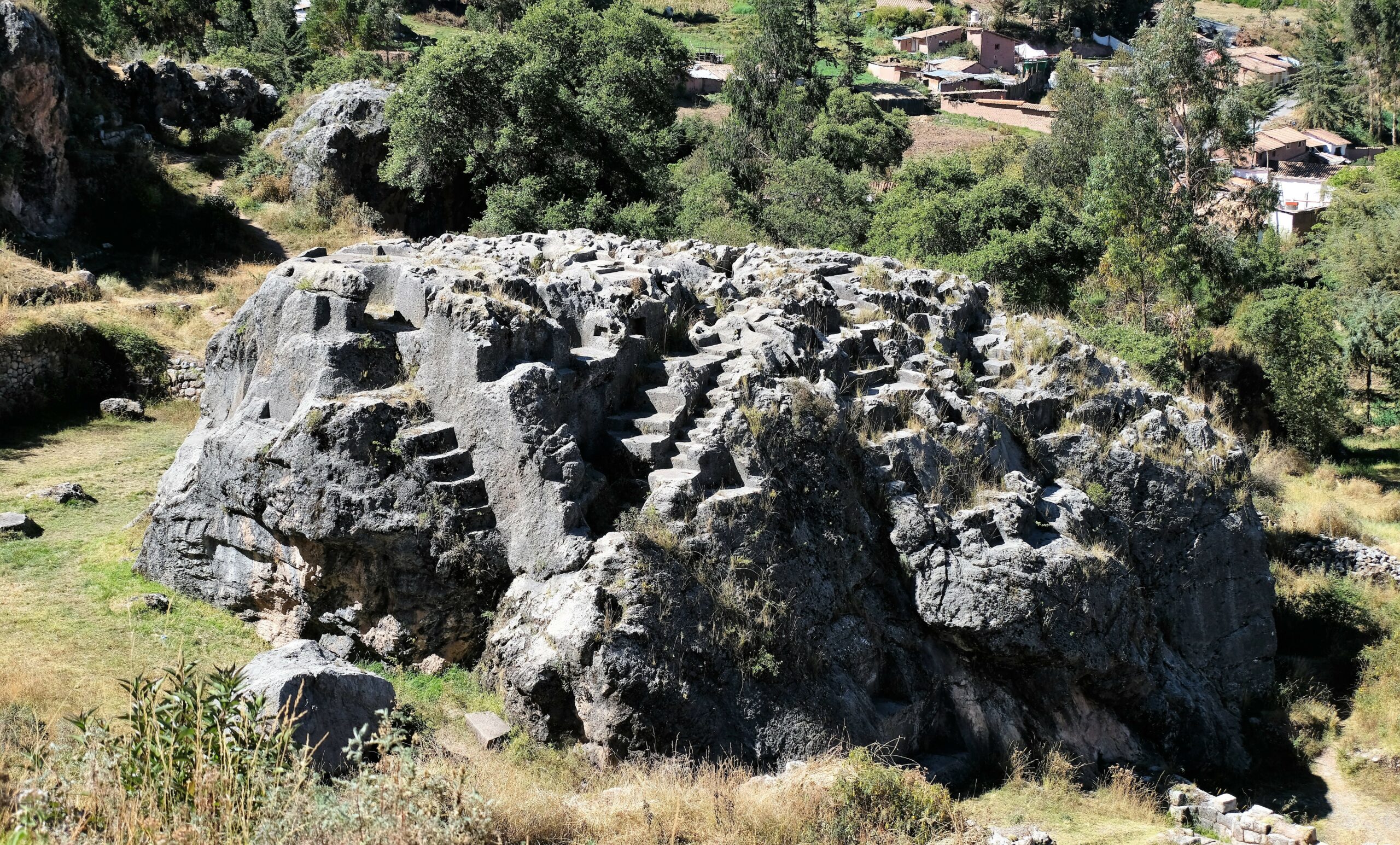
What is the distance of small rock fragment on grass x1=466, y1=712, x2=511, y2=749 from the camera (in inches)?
358

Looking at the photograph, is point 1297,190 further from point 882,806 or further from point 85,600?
point 85,600

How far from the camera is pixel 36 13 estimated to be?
24.1 m

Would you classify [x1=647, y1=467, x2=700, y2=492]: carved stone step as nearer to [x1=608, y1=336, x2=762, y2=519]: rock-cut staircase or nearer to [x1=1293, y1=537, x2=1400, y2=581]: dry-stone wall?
[x1=608, y1=336, x2=762, y2=519]: rock-cut staircase

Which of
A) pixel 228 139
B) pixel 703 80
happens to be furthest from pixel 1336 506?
pixel 703 80

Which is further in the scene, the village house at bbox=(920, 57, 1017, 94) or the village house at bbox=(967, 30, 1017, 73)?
the village house at bbox=(967, 30, 1017, 73)

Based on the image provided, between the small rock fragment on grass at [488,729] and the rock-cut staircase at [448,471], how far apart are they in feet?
A: 5.51

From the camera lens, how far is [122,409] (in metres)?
17.0

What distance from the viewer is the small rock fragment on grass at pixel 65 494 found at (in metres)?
13.2

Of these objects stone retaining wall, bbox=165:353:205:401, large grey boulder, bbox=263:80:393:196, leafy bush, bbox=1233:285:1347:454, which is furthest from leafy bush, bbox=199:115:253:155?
leafy bush, bbox=1233:285:1347:454

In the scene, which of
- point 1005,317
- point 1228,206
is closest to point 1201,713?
point 1005,317

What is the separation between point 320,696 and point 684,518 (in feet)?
11.6

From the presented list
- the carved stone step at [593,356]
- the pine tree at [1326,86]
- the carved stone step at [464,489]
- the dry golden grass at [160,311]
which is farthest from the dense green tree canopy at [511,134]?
the pine tree at [1326,86]

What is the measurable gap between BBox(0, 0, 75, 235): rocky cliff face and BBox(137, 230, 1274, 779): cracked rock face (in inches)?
547

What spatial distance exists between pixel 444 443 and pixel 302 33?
42017 millimetres
